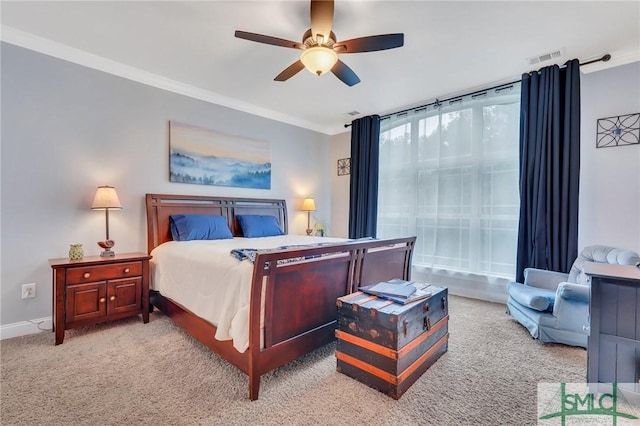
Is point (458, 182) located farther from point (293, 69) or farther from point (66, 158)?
point (66, 158)

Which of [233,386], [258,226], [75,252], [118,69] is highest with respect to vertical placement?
[118,69]

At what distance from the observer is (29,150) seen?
2.69 m

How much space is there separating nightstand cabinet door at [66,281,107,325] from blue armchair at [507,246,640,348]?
385cm

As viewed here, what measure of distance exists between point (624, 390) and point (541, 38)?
2.81m

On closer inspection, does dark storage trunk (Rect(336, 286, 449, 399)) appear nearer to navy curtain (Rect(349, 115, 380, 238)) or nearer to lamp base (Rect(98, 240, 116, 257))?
lamp base (Rect(98, 240, 116, 257))

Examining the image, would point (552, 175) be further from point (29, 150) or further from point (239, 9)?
point (29, 150)

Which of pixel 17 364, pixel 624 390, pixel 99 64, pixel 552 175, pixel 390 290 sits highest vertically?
pixel 99 64

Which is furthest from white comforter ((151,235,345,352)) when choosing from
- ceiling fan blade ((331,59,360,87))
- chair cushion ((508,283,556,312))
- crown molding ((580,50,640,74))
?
crown molding ((580,50,640,74))

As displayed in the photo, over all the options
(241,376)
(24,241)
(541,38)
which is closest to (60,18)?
(24,241)

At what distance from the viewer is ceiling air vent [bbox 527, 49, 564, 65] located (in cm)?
287

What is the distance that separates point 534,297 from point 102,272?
3.87 metres

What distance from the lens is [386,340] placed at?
69.1 inches

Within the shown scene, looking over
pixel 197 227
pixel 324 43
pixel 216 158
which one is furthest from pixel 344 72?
pixel 197 227

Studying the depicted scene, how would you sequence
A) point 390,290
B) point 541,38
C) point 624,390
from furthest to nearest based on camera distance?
point 541,38
point 390,290
point 624,390
